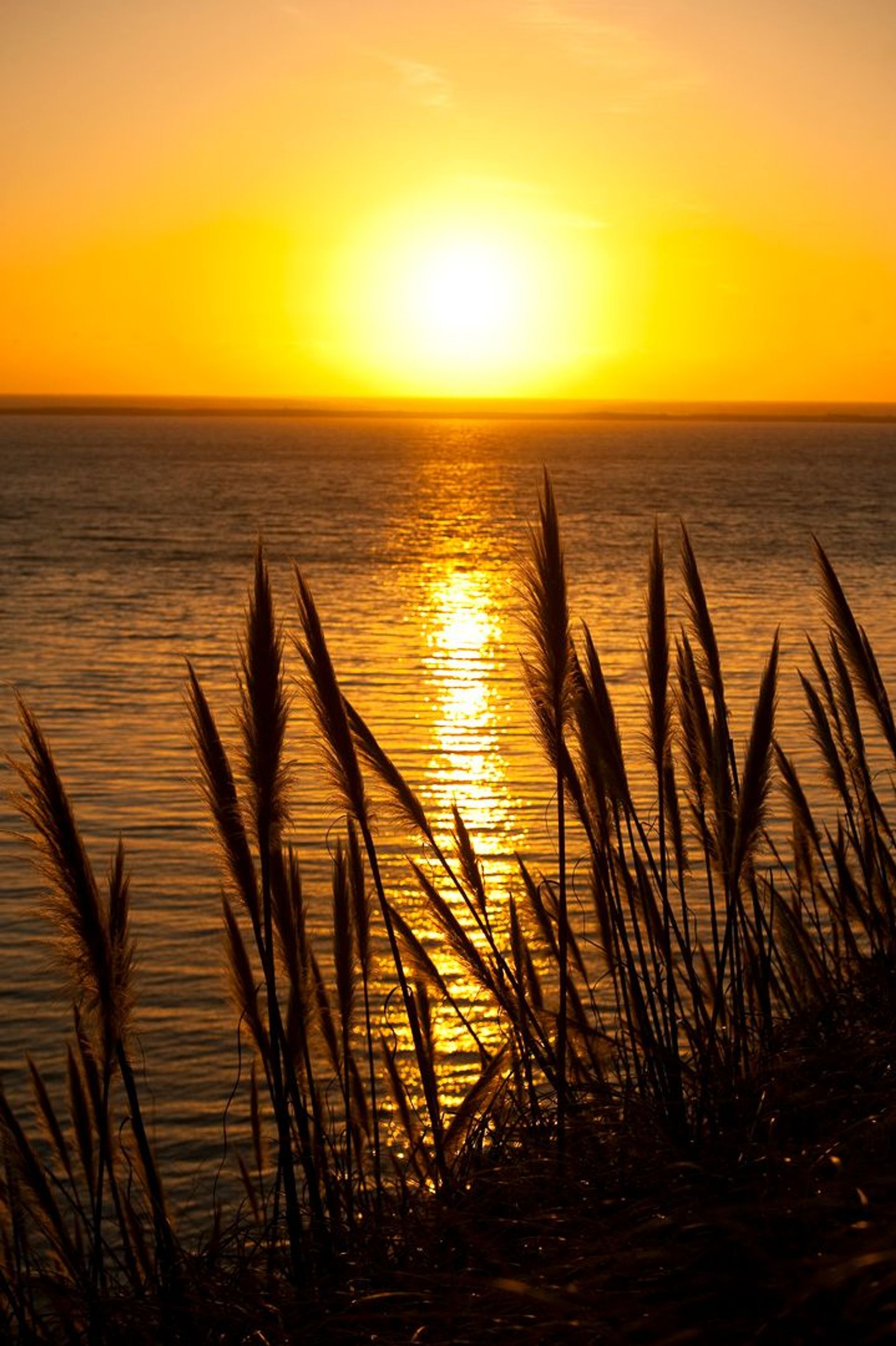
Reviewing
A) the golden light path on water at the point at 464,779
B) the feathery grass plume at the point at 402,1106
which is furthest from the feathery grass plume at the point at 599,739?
the feathery grass plume at the point at 402,1106

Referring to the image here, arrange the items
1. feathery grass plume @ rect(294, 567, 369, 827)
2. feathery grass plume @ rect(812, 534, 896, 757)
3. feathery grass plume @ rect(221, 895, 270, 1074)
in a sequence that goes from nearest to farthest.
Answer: feathery grass plume @ rect(294, 567, 369, 827)
feathery grass plume @ rect(221, 895, 270, 1074)
feathery grass plume @ rect(812, 534, 896, 757)

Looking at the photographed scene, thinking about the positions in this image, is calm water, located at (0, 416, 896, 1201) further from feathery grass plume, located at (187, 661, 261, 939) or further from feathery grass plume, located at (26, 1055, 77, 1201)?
feathery grass plume, located at (26, 1055, 77, 1201)

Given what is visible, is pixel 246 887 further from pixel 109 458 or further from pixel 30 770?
pixel 109 458

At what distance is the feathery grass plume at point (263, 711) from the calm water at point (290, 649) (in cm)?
28

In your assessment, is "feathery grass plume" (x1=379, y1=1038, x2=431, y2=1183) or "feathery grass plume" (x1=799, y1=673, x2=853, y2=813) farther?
"feathery grass plume" (x1=799, y1=673, x2=853, y2=813)

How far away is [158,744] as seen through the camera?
15273 millimetres

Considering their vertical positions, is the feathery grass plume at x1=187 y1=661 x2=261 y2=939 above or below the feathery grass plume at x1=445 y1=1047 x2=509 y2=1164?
above

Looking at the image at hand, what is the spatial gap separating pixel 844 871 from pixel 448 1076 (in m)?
3.21

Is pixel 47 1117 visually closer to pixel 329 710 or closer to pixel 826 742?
pixel 329 710

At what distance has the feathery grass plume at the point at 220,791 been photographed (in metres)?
3.10

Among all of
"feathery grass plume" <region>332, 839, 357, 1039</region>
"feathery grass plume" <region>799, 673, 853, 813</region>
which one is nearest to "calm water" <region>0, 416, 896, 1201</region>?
→ "feathery grass plume" <region>332, 839, 357, 1039</region>

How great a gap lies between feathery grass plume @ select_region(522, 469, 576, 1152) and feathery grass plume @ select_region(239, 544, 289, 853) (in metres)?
0.69

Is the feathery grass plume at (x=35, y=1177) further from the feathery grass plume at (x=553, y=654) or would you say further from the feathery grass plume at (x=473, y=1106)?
the feathery grass plume at (x=553, y=654)

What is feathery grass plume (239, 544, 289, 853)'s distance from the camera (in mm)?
2996
